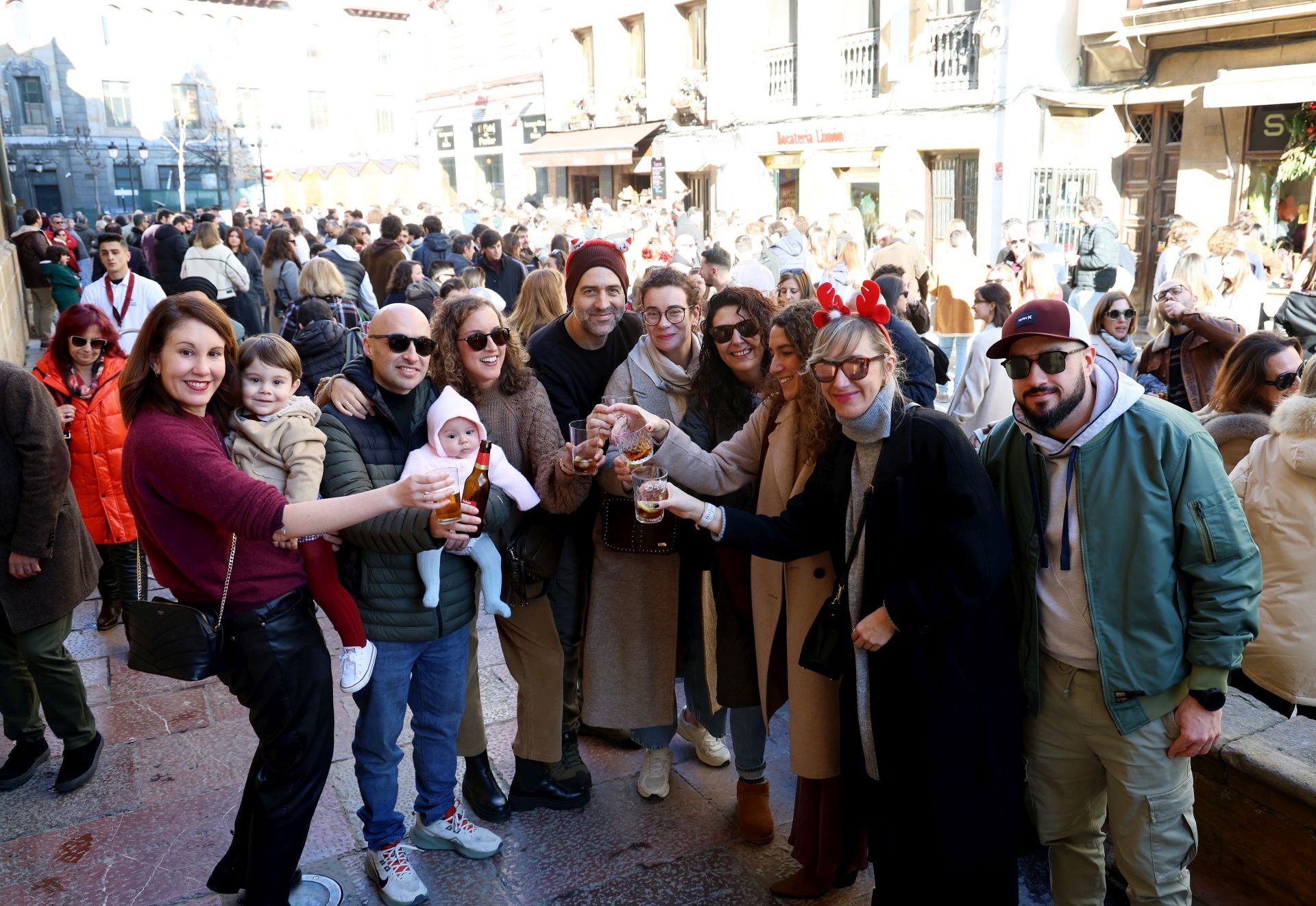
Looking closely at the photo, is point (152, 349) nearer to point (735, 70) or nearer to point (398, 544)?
point (398, 544)

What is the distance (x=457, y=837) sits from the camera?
334 centimetres

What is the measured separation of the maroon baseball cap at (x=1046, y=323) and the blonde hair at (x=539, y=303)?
3.26 meters

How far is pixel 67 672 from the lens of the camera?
382cm

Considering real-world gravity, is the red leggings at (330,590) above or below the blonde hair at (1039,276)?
below

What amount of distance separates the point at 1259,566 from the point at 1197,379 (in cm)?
332

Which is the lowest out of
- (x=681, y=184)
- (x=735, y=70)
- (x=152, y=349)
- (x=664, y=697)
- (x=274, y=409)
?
(x=664, y=697)

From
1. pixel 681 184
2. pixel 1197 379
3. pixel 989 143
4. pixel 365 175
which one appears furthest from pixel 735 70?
pixel 365 175

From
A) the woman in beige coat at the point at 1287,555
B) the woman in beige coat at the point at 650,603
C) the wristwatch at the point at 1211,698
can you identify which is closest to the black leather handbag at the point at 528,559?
the woman in beige coat at the point at 650,603

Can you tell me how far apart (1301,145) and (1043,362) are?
12.6 meters

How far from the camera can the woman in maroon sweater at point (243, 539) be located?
2.52 meters

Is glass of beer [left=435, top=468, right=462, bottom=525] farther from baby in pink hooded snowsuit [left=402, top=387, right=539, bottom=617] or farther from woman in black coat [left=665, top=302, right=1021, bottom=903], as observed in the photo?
woman in black coat [left=665, top=302, right=1021, bottom=903]

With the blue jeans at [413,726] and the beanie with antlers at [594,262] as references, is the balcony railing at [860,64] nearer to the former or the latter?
the beanie with antlers at [594,262]

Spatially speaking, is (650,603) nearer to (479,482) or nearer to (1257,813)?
(479,482)

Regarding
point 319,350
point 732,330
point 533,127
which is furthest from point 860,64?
point 732,330
